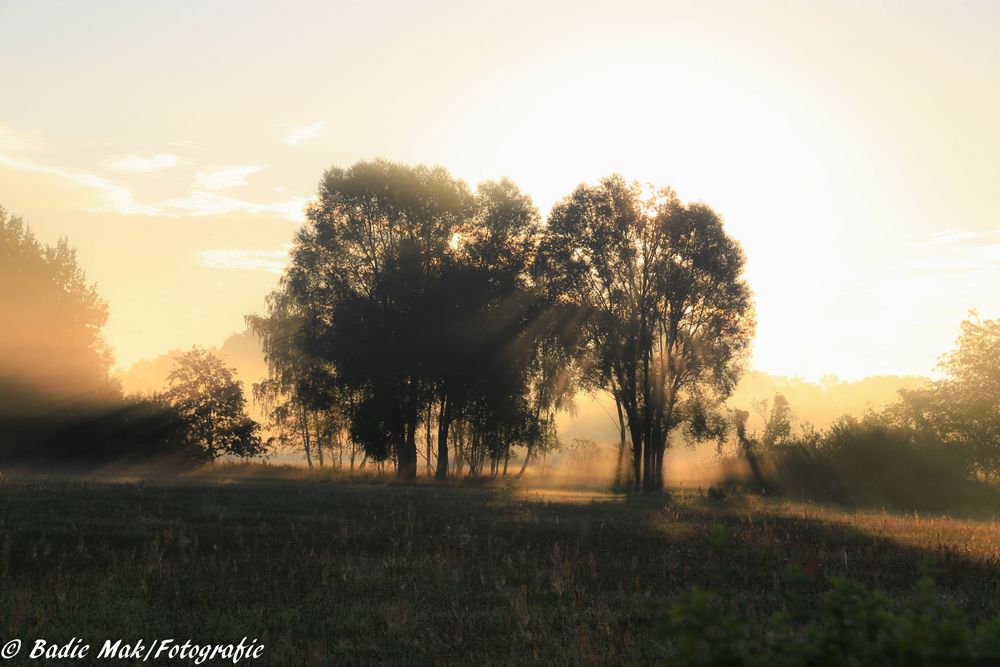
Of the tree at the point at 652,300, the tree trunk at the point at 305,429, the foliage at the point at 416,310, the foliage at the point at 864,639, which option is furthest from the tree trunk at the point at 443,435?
the foliage at the point at 864,639

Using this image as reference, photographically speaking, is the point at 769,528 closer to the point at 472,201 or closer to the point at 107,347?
the point at 472,201

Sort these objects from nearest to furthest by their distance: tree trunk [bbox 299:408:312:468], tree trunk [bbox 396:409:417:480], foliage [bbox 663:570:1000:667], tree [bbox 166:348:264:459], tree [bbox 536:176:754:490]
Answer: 1. foliage [bbox 663:570:1000:667]
2. tree [bbox 536:176:754:490]
3. tree trunk [bbox 396:409:417:480]
4. tree [bbox 166:348:264:459]
5. tree trunk [bbox 299:408:312:468]

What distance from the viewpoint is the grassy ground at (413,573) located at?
31.7 ft

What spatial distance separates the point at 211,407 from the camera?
219ft

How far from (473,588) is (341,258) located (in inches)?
1876

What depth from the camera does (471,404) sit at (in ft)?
192

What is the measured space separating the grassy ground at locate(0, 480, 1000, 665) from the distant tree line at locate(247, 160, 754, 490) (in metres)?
31.4

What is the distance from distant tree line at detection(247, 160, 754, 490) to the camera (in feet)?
181

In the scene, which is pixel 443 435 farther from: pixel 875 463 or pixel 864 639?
pixel 864 639

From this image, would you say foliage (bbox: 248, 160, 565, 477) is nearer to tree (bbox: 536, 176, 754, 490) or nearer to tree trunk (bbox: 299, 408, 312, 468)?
tree (bbox: 536, 176, 754, 490)

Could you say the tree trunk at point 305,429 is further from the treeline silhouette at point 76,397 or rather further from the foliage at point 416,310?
the foliage at point 416,310

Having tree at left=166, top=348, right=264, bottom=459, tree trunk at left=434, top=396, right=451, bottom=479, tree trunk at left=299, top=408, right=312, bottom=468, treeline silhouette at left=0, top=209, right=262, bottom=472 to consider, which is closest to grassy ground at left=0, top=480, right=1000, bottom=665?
tree trunk at left=434, top=396, right=451, bottom=479

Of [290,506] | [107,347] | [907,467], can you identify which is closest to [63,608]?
[290,506]

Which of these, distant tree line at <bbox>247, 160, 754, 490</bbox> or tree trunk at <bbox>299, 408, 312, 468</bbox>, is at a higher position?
distant tree line at <bbox>247, 160, 754, 490</bbox>
